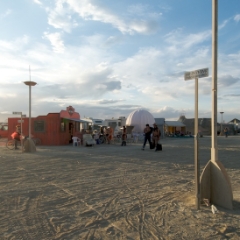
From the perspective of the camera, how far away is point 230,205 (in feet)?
17.0

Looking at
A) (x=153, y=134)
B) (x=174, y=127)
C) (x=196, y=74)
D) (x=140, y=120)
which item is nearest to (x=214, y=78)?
(x=196, y=74)

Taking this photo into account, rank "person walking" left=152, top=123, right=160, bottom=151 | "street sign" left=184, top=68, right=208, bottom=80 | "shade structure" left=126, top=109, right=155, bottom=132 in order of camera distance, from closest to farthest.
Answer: "street sign" left=184, top=68, right=208, bottom=80 < "person walking" left=152, top=123, right=160, bottom=151 < "shade structure" left=126, top=109, right=155, bottom=132

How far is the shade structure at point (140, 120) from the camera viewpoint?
127 feet

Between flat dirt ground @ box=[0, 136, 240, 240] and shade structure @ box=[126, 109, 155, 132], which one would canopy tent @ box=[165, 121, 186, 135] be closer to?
shade structure @ box=[126, 109, 155, 132]

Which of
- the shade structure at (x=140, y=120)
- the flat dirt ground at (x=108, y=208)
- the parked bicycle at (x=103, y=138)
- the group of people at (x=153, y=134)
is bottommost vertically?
the flat dirt ground at (x=108, y=208)

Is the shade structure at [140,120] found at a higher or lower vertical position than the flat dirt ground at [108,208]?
higher

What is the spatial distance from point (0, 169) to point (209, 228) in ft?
25.2

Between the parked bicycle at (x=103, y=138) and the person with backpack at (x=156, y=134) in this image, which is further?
the parked bicycle at (x=103, y=138)

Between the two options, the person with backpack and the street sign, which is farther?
the person with backpack

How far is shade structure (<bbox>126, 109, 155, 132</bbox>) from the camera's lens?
38.7 metres

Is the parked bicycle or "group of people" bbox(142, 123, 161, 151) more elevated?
"group of people" bbox(142, 123, 161, 151)

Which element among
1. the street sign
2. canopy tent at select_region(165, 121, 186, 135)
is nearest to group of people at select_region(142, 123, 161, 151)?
the street sign

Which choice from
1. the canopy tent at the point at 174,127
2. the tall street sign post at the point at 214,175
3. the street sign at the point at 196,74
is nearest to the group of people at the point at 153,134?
the tall street sign post at the point at 214,175

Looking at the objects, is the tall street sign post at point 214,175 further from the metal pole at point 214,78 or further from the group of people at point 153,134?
the group of people at point 153,134
